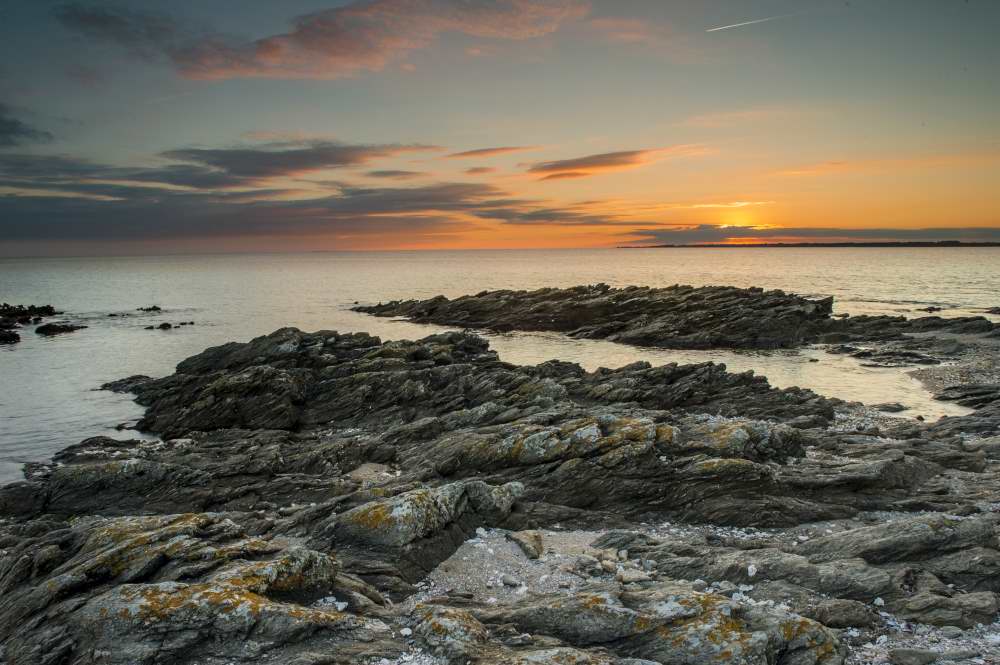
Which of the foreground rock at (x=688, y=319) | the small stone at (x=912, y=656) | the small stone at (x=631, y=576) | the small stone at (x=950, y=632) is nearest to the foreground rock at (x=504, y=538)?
the small stone at (x=631, y=576)

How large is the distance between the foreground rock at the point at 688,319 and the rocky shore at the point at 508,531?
27.8m

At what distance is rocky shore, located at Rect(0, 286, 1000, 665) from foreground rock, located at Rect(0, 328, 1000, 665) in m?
0.07

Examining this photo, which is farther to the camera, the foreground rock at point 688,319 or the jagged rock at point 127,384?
the foreground rock at point 688,319

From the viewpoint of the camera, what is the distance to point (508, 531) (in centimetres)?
1658

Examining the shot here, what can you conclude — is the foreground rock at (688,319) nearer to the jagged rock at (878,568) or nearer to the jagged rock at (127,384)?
the jagged rock at (878,568)

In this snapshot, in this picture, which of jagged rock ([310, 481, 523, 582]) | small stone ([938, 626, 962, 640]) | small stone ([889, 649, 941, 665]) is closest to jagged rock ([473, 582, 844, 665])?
small stone ([889, 649, 941, 665])

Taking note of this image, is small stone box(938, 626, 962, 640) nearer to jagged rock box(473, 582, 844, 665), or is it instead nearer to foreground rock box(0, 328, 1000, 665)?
foreground rock box(0, 328, 1000, 665)

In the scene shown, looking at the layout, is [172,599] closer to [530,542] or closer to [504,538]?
[504,538]

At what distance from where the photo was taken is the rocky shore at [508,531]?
398 inches

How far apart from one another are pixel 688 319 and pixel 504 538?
2303 inches

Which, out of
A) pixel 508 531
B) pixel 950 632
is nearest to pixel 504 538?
pixel 508 531

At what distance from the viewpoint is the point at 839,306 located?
10012 centimetres

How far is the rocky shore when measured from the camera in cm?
1011

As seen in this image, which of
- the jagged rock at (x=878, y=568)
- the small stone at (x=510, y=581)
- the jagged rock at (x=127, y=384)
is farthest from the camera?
the jagged rock at (x=127, y=384)
